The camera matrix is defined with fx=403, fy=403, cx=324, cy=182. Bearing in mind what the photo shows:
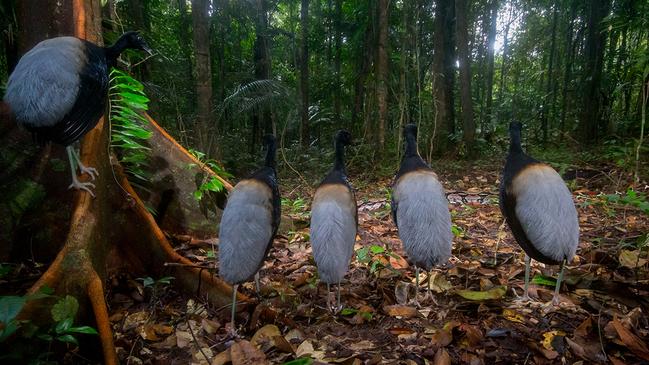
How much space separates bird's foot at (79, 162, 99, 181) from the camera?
258 cm

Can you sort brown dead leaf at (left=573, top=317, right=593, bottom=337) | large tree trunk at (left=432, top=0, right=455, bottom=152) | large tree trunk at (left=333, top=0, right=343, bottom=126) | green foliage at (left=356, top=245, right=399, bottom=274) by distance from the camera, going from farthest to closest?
large tree trunk at (left=333, top=0, right=343, bottom=126)
large tree trunk at (left=432, top=0, right=455, bottom=152)
green foliage at (left=356, top=245, right=399, bottom=274)
brown dead leaf at (left=573, top=317, right=593, bottom=337)

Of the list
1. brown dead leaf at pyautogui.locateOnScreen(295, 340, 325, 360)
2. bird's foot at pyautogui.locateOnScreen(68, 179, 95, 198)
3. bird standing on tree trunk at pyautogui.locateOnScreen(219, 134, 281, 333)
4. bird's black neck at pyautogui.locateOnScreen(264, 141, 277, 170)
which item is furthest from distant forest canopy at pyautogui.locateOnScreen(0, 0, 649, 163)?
brown dead leaf at pyautogui.locateOnScreen(295, 340, 325, 360)

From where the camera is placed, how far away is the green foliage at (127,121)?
3.00 metres

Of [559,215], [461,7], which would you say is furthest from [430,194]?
[461,7]

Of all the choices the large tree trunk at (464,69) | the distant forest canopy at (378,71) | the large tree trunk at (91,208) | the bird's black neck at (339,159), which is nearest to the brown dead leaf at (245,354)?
the large tree trunk at (91,208)

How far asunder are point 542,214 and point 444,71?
920 cm

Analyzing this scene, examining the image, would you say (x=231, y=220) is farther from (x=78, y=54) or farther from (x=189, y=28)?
(x=189, y=28)

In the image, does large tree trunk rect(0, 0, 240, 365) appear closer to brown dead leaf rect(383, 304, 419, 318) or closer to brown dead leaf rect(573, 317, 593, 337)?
brown dead leaf rect(383, 304, 419, 318)

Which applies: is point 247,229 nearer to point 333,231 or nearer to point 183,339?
point 333,231

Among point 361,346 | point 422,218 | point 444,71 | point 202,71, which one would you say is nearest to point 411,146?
point 422,218

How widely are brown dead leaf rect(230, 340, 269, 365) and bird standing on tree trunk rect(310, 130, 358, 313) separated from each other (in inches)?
28.8

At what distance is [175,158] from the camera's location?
12.6 ft

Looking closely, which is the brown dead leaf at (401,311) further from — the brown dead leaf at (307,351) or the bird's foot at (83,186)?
the bird's foot at (83,186)

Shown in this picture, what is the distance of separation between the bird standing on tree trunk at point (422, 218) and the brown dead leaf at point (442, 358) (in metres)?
0.69
